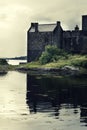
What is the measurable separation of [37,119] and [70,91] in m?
34.4

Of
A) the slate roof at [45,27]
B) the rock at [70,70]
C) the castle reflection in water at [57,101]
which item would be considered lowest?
the rock at [70,70]

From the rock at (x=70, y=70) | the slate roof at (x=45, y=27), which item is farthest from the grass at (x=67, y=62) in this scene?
the slate roof at (x=45, y=27)

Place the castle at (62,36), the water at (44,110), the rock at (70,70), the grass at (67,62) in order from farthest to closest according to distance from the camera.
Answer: the castle at (62,36), the grass at (67,62), the rock at (70,70), the water at (44,110)

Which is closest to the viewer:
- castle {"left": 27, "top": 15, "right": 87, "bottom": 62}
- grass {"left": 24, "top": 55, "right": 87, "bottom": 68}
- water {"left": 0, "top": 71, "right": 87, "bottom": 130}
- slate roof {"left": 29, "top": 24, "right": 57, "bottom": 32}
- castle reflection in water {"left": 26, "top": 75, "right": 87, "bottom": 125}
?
water {"left": 0, "top": 71, "right": 87, "bottom": 130}

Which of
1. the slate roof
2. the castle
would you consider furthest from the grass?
the slate roof

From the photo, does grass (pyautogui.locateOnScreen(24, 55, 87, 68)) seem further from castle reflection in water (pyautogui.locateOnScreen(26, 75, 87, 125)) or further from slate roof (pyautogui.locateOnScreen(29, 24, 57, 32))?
castle reflection in water (pyautogui.locateOnScreen(26, 75, 87, 125))

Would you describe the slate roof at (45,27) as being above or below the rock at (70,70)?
above

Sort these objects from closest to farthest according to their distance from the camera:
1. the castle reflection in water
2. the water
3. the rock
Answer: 1. the water
2. the castle reflection in water
3. the rock

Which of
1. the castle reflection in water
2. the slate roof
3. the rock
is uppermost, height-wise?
the slate roof

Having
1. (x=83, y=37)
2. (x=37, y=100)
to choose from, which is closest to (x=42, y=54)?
(x=83, y=37)

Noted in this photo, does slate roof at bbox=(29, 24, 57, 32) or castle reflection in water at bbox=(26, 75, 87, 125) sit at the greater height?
slate roof at bbox=(29, 24, 57, 32)

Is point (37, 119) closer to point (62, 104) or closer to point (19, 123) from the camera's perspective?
point (19, 123)

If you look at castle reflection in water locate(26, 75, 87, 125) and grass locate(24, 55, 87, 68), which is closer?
castle reflection in water locate(26, 75, 87, 125)

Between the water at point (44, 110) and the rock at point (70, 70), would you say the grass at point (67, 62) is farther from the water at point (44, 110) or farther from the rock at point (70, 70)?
the water at point (44, 110)
